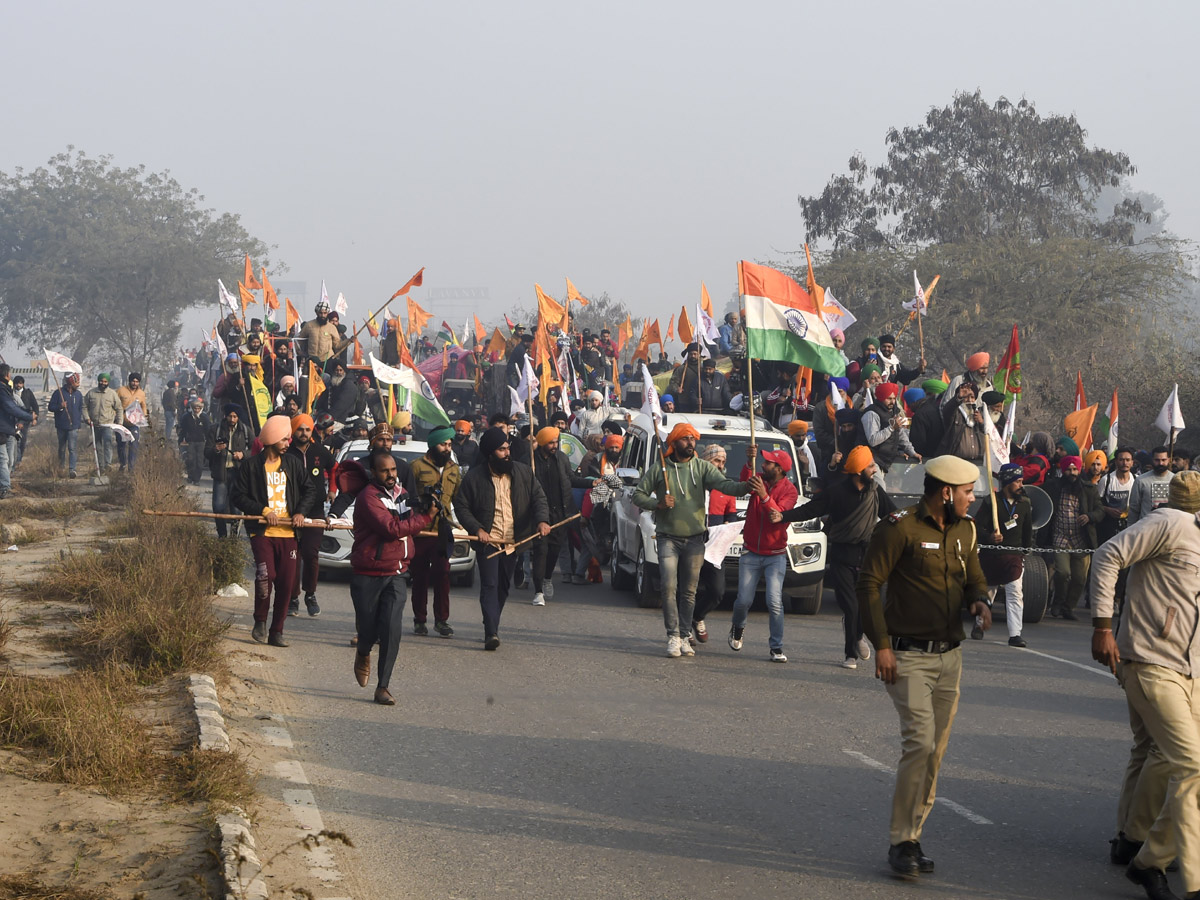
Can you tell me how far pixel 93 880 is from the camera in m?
5.71

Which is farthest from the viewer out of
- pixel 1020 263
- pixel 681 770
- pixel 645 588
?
pixel 1020 263

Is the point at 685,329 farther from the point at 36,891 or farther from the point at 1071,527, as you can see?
the point at 36,891

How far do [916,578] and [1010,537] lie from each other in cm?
777

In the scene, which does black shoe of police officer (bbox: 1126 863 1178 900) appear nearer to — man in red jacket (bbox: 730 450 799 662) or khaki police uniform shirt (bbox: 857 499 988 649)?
khaki police uniform shirt (bbox: 857 499 988 649)

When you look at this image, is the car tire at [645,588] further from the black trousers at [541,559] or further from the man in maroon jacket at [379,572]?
the man in maroon jacket at [379,572]

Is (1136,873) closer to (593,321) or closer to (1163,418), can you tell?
(1163,418)

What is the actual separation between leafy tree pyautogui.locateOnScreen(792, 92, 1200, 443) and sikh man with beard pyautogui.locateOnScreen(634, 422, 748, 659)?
678 inches

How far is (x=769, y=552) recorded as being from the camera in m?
12.0

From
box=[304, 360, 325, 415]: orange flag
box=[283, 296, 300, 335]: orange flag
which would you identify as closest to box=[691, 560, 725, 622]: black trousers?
box=[304, 360, 325, 415]: orange flag

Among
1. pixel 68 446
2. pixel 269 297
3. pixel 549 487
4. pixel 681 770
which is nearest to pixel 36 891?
pixel 681 770

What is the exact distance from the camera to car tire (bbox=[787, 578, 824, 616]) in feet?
50.0

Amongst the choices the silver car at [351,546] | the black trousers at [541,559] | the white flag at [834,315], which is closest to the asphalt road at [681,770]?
the black trousers at [541,559]

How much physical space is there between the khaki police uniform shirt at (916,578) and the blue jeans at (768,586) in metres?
5.50

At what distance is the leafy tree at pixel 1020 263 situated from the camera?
36.0 metres
